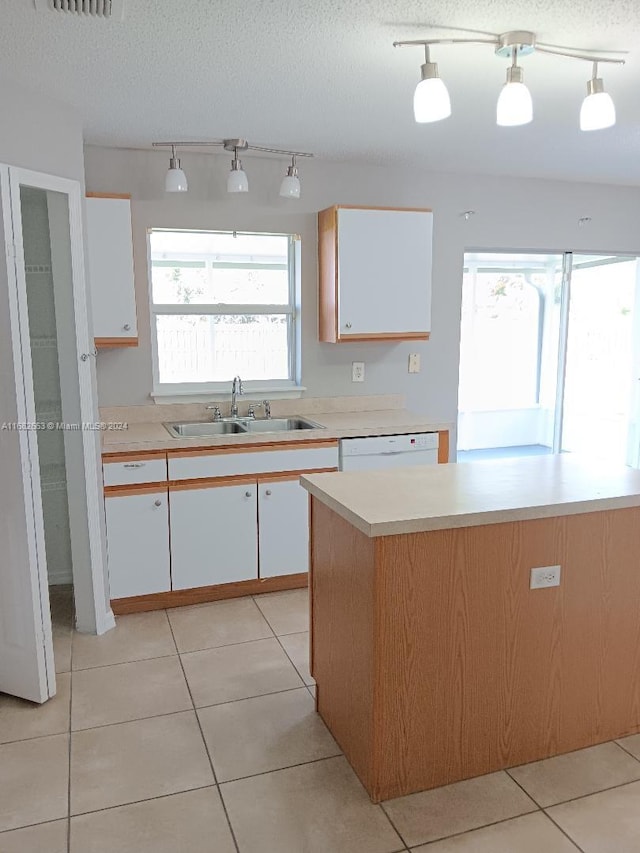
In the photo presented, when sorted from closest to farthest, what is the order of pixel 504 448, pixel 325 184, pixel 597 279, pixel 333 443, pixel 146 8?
pixel 146 8 → pixel 333 443 → pixel 325 184 → pixel 597 279 → pixel 504 448

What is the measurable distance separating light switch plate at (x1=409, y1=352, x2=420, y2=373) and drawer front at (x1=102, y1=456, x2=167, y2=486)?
1831mm

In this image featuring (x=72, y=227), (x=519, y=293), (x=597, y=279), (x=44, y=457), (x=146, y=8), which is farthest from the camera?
(x=519, y=293)

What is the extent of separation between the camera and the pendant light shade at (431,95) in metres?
2.10

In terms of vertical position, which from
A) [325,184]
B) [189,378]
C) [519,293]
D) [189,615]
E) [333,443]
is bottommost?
[189,615]

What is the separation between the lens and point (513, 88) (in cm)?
210

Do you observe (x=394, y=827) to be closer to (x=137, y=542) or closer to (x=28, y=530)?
(x=28, y=530)

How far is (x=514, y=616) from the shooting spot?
2.09m

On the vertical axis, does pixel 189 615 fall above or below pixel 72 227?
below

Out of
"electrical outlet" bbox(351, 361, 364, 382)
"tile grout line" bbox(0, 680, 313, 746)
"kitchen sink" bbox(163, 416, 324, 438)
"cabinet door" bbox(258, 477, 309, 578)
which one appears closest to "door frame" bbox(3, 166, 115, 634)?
"tile grout line" bbox(0, 680, 313, 746)

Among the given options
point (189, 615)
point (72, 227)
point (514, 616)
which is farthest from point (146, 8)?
point (189, 615)

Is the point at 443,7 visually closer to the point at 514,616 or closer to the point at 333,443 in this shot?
the point at 514,616

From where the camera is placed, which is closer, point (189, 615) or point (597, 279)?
point (189, 615)

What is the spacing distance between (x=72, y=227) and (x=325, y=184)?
1660mm

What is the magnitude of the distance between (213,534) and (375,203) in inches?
88.5
